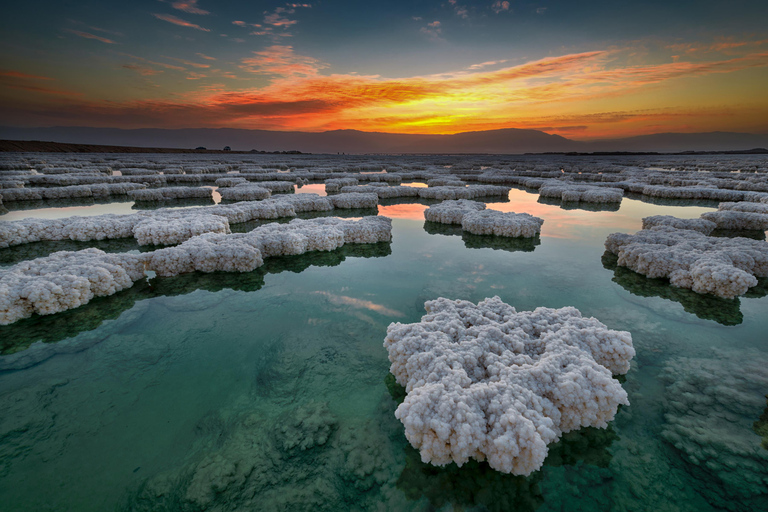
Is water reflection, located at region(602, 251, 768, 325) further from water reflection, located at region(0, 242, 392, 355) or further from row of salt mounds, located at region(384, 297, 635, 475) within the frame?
water reflection, located at region(0, 242, 392, 355)

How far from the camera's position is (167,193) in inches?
1004

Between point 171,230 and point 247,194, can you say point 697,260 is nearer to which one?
point 171,230

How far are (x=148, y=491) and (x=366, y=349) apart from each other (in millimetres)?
3918

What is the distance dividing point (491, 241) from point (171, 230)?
14055 millimetres

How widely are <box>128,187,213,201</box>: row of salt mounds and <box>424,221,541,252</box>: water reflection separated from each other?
19954mm

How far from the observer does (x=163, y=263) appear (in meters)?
10.2

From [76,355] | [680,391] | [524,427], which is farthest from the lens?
[76,355]

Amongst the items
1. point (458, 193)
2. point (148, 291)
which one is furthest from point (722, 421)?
point (458, 193)

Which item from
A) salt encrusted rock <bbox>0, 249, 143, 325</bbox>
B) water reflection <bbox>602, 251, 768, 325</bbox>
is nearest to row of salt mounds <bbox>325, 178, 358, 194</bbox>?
salt encrusted rock <bbox>0, 249, 143, 325</bbox>

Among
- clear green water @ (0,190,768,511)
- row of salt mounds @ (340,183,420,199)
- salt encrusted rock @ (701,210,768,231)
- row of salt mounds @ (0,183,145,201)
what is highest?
row of salt mounds @ (0,183,145,201)

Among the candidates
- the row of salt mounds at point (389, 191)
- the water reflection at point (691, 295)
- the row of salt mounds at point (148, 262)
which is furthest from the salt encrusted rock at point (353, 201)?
the water reflection at point (691, 295)

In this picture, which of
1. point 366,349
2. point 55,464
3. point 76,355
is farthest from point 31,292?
point 366,349

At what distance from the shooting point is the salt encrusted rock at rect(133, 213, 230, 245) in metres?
13.3

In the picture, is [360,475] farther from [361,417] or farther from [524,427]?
[524,427]
